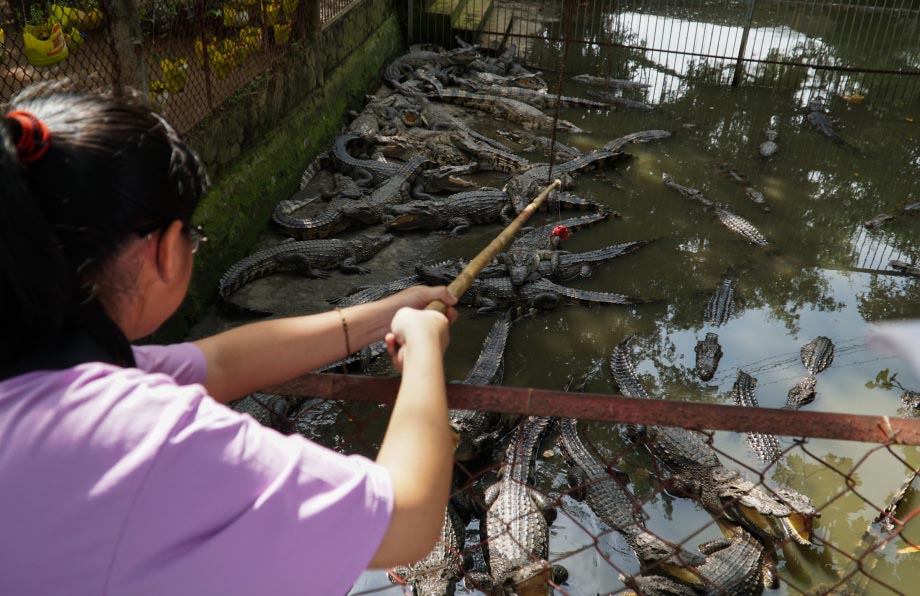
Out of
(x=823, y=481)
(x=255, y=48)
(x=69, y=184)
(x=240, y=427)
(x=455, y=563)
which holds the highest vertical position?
(x=69, y=184)

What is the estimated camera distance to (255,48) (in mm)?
5805

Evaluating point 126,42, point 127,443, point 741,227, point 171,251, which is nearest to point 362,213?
point 126,42

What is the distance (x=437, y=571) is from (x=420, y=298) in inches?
67.2

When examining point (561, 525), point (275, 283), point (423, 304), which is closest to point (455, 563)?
point (561, 525)

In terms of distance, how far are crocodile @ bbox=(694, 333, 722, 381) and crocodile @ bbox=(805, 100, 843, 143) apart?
491 cm

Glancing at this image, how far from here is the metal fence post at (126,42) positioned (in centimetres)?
373

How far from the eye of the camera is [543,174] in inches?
273

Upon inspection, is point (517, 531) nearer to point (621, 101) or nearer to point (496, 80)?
point (621, 101)

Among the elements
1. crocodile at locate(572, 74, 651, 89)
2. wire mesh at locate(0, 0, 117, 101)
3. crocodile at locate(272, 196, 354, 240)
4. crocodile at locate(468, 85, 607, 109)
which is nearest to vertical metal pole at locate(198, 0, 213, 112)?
wire mesh at locate(0, 0, 117, 101)

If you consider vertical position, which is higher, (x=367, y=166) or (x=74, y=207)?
(x=74, y=207)

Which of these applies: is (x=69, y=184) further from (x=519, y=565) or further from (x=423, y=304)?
(x=519, y=565)

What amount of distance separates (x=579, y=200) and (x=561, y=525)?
393cm

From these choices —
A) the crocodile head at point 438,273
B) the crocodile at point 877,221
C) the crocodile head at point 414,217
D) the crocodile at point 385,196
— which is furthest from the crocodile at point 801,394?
the crocodile at point 385,196

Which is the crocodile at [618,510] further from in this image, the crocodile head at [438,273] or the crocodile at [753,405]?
the crocodile head at [438,273]
